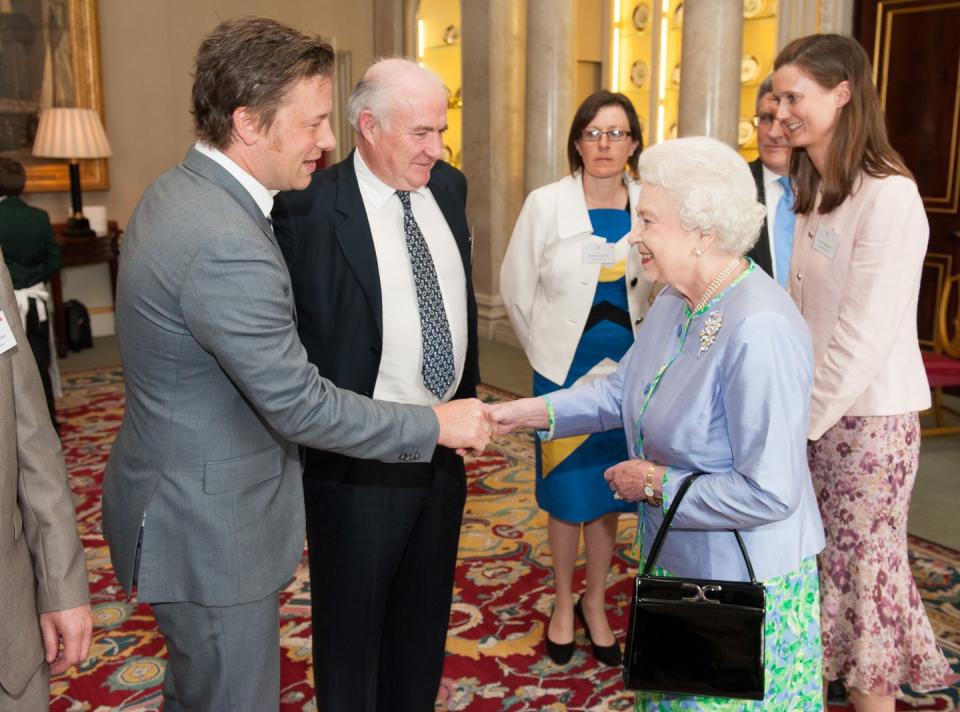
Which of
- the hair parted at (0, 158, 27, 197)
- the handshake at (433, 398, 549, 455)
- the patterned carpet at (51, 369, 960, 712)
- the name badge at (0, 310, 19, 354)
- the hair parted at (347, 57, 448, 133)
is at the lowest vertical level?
the patterned carpet at (51, 369, 960, 712)

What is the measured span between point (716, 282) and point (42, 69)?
8.27 meters

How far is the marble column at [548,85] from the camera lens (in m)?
7.43

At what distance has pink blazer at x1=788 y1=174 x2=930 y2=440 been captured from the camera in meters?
2.34

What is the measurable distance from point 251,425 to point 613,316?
166 cm

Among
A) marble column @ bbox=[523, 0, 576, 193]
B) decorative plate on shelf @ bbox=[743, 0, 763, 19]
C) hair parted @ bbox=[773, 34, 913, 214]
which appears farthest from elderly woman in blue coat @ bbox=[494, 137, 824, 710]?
marble column @ bbox=[523, 0, 576, 193]

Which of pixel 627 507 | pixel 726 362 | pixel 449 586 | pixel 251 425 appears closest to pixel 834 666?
pixel 627 507

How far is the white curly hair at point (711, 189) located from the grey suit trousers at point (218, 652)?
113 cm

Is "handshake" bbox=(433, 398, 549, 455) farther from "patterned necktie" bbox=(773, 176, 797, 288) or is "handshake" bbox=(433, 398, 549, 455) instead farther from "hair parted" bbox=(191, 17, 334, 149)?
"patterned necktie" bbox=(773, 176, 797, 288)

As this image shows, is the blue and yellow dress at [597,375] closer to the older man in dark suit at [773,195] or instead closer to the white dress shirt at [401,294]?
the older man in dark suit at [773,195]

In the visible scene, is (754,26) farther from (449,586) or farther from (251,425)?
(251,425)

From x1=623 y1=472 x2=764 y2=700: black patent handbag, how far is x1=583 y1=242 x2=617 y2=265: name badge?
146cm

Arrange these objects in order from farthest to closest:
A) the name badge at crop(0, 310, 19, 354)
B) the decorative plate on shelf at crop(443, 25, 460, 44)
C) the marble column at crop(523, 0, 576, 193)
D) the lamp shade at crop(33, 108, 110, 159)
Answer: the decorative plate on shelf at crop(443, 25, 460, 44), the lamp shade at crop(33, 108, 110, 159), the marble column at crop(523, 0, 576, 193), the name badge at crop(0, 310, 19, 354)

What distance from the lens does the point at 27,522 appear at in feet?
5.30

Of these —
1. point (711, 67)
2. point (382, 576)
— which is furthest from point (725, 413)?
point (711, 67)
